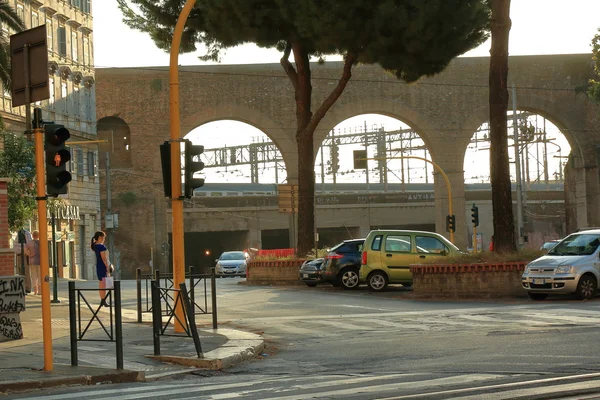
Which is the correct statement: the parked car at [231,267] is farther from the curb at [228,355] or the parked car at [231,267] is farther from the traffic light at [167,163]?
the curb at [228,355]

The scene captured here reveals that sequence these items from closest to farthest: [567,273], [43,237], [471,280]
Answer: [43,237] < [567,273] < [471,280]

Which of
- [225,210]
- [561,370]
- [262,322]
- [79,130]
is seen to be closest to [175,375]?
[561,370]

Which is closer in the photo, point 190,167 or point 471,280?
point 190,167

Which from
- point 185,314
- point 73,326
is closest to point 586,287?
point 185,314

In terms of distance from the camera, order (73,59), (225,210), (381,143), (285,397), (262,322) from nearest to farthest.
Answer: (285,397)
(262,322)
(73,59)
(225,210)
(381,143)

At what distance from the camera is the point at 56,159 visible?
12273mm

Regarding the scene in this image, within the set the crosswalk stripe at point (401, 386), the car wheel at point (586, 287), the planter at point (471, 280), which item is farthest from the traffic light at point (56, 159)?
the planter at point (471, 280)

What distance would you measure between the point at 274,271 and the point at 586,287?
13913mm

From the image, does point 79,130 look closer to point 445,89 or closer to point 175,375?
point 445,89

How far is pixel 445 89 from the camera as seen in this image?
189 feet

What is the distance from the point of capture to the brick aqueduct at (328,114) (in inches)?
2211

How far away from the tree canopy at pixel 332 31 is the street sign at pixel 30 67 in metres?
20.4

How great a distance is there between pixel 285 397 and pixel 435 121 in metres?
48.8

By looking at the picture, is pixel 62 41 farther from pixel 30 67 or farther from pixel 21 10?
pixel 30 67
